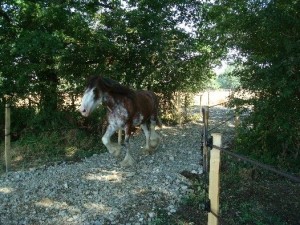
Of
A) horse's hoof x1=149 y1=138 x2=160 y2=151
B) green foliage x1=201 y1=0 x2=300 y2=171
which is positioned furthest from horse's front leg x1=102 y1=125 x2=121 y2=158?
green foliage x1=201 y1=0 x2=300 y2=171

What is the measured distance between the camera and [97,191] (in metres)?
6.43

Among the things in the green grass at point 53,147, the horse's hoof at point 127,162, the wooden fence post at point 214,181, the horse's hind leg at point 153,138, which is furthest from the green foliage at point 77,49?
the wooden fence post at point 214,181

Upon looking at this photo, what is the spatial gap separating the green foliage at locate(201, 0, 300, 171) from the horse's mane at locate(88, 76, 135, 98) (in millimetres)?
2660

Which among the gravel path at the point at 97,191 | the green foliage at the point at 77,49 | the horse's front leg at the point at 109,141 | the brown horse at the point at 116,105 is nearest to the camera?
the gravel path at the point at 97,191

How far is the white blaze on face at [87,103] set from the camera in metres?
6.63

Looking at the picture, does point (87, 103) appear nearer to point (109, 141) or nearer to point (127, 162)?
point (109, 141)

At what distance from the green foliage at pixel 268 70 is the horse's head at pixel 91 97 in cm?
328

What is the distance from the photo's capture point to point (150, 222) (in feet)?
17.5

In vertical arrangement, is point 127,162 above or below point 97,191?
above

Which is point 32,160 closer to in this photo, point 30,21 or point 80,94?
point 80,94

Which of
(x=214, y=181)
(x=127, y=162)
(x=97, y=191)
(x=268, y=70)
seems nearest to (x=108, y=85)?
(x=127, y=162)

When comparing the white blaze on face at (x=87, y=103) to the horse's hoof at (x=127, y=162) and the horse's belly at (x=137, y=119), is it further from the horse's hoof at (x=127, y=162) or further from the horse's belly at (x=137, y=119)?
the horse's hoof at (x=127, y=162)

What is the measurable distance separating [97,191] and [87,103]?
5.42 feet

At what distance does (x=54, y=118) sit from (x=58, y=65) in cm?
205
